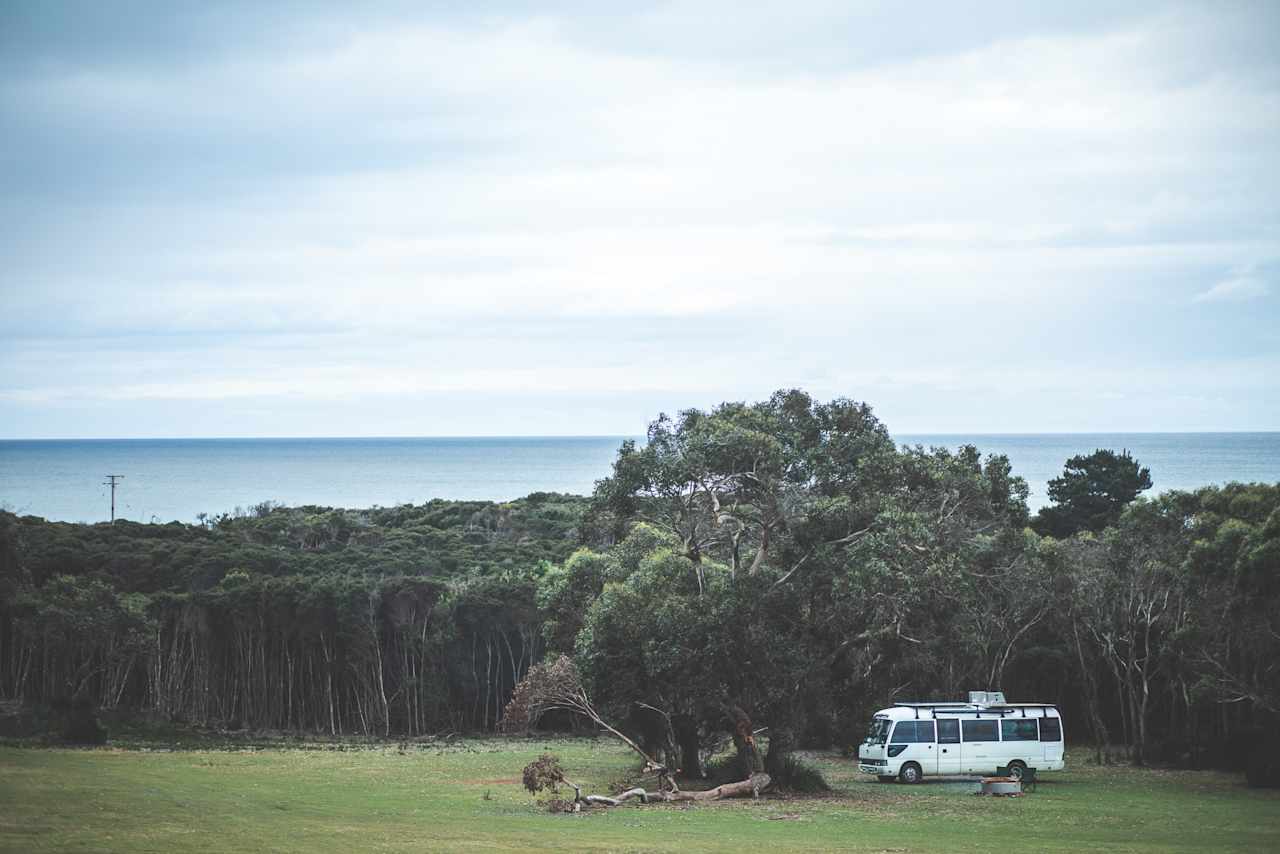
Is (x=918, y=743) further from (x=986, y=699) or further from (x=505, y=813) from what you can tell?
(x=505, y=813)

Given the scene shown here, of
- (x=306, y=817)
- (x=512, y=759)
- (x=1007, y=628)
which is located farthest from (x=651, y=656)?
(x=1007, y=628)

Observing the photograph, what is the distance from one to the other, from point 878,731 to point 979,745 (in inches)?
113

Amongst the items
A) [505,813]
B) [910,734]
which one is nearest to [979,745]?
[910,734]

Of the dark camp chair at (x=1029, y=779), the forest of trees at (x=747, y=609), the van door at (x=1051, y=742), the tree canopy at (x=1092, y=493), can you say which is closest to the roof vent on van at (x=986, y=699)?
the van door at (x=1051, y=742)

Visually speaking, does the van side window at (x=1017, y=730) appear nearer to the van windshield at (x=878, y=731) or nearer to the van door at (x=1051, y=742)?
the van door at (x=1051, y=742)

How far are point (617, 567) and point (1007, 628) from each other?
16442 millimetres

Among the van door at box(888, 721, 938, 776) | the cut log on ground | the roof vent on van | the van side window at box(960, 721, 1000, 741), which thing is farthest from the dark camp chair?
the cut log on ground

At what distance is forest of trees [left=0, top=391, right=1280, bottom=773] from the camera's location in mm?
29031

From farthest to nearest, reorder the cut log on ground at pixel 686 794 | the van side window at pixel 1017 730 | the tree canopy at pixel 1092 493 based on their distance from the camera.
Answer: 1. the tree canopy at pixel 1092 493
2. the van side window at pixel 1017 730
3. the cut log on ground at pixel 686 794

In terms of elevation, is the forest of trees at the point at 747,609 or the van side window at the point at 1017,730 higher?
the forest of trees at the point at 747,609

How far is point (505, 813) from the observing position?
24484mm

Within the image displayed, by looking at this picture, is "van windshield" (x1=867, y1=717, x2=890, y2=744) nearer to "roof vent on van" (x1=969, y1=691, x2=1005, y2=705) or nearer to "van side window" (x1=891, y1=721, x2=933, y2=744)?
"van side window" (x1=891, y1=721, x2=933, y2=744)

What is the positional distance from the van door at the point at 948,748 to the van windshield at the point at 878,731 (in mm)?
1548

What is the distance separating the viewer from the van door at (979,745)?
34.1m
